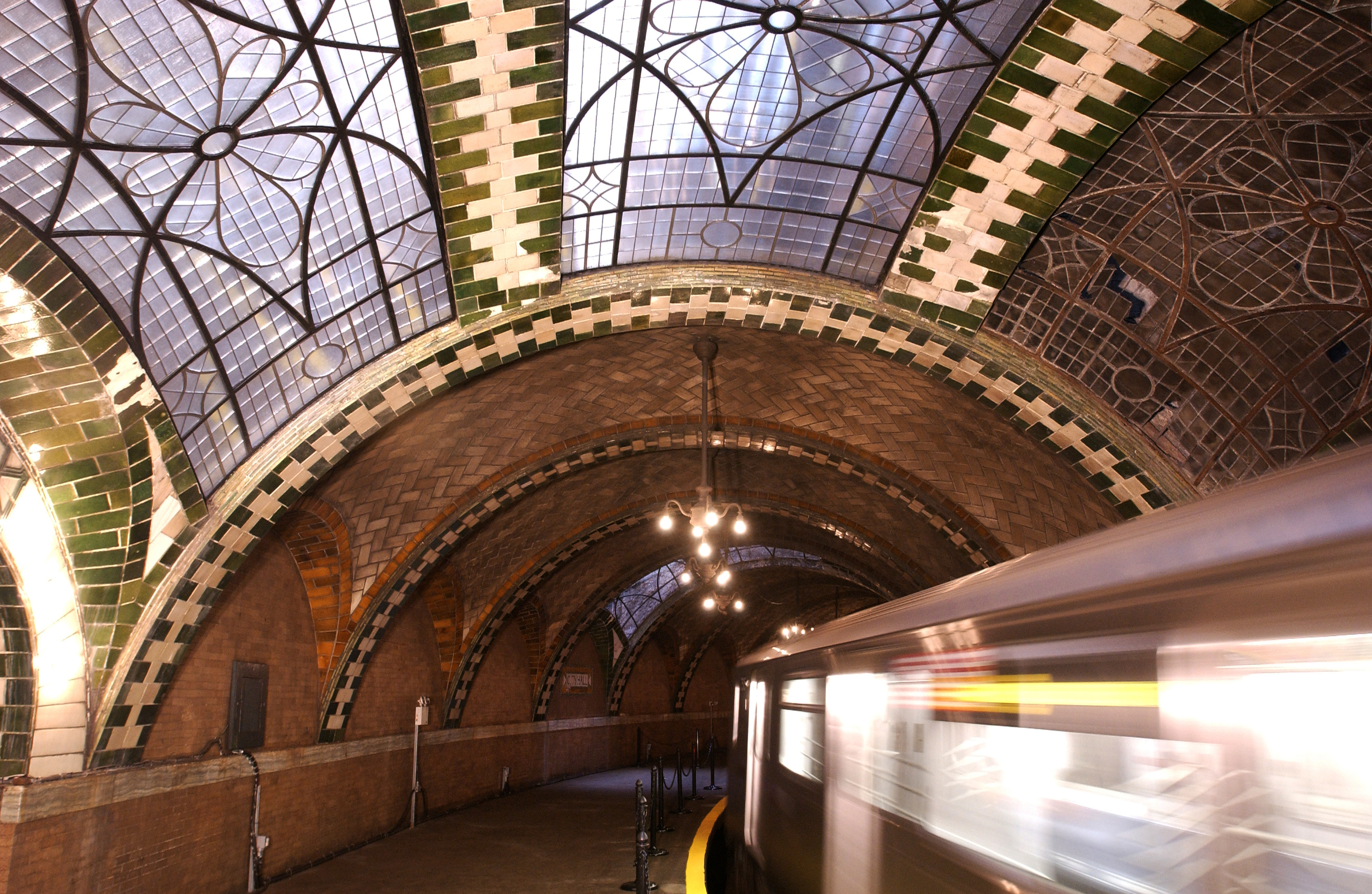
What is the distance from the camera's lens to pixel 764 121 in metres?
6.97

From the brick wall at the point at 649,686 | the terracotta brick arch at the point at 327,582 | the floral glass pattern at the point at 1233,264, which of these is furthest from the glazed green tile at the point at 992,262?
the brick wall at the point at 649,686

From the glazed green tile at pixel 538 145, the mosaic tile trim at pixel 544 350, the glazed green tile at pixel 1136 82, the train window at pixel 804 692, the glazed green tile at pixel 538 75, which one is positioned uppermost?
the glazed green tile at pixel 538 75

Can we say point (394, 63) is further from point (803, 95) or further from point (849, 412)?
point (849, 412)

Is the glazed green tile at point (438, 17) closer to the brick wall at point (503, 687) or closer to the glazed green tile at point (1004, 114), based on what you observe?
the glazed green tile at point (1004, 114)

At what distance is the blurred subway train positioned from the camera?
1.59 metres

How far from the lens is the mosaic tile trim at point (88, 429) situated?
555 centimetres

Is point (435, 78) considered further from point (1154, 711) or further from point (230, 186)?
point (1154, 711)

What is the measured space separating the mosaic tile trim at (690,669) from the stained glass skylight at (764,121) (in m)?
19.9

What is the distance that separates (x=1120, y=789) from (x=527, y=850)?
9924 millimetres

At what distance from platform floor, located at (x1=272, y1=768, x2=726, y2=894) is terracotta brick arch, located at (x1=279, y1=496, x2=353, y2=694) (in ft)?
7.31

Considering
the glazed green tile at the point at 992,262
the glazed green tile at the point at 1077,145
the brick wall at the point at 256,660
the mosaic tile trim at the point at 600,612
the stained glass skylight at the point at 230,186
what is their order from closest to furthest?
the stained glass skylight at the point at 230,186
the glazed green tile at the point at 1077,145
the glazed green tile at the point at 992,262
the brick wall at the point at 256,660
the mosaic tile trim at the point at 600,612

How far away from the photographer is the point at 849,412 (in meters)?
10.3

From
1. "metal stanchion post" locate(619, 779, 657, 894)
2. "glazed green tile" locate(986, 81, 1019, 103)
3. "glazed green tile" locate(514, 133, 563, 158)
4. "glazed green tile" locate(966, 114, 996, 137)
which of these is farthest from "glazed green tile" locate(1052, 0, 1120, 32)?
"metal stanchion post" locate(619, 779, 657, 894)

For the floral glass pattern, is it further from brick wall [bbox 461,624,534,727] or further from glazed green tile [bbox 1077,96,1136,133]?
brick wall [bbox 461,624,534,727]
